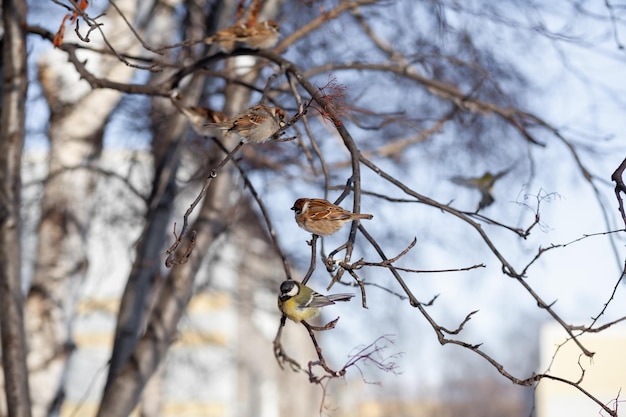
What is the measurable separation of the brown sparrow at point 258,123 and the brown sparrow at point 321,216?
25cm

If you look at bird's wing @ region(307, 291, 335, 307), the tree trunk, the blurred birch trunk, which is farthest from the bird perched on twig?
the blurred birch trunk

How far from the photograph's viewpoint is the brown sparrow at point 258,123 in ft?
8.49

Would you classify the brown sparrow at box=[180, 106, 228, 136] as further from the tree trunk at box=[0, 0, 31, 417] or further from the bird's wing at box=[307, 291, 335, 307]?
the bird's wing at box=[307, 291, 335, 307]

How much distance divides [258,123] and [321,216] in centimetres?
37

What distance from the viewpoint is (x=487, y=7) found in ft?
16.2

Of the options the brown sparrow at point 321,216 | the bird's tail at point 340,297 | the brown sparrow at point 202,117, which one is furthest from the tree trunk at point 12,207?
the bird's tail at point 340,297

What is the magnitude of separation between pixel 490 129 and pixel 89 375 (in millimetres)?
8836

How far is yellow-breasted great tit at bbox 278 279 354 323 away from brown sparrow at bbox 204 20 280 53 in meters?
1.72

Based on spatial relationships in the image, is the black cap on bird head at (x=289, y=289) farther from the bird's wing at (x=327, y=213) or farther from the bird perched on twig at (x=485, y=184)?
the bird perched on twig at (x=485, y=184)

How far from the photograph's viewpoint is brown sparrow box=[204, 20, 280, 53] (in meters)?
3.79

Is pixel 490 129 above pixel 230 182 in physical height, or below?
above

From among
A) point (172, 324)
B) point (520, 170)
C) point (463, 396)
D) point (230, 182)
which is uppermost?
point (463, 396)

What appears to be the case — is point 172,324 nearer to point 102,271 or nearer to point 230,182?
point 230,182

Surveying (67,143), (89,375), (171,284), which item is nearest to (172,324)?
(171,284)
